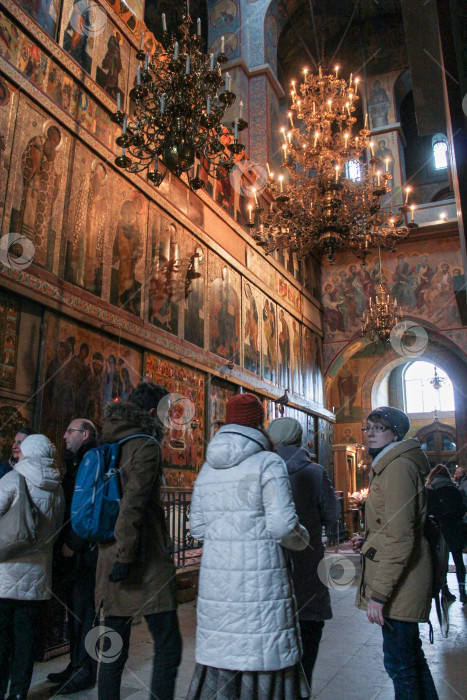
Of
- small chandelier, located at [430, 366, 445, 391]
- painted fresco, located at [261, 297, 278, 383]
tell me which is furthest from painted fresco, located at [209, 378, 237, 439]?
small chandelier, located at [430, 366, 445, 391]

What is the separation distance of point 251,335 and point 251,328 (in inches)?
6.4

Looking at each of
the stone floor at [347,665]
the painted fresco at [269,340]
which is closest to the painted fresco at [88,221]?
the stone floor at [347,665]

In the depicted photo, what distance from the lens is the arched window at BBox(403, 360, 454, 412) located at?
29.9 meters

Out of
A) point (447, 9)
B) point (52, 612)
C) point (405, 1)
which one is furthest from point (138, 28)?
point (52, 612)

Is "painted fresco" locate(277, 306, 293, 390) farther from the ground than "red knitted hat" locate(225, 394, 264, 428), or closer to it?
farther from the ground

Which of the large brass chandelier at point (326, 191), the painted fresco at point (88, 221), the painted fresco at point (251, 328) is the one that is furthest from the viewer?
the painted fresco at point (251, 328)

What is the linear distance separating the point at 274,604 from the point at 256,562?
155 mm

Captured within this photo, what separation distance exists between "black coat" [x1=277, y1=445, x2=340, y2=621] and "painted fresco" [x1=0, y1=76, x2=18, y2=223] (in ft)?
15.1

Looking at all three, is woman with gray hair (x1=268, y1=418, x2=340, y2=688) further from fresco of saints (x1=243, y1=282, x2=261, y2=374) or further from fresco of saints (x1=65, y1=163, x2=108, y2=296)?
fresco of saints (x1=243, y1=282, x2=261, y2=374)

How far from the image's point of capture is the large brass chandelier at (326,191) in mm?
9505

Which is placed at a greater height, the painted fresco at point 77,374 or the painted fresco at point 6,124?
the painted fresco at point 6,124

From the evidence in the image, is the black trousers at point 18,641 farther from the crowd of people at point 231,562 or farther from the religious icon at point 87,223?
the religious icon at point 87,223

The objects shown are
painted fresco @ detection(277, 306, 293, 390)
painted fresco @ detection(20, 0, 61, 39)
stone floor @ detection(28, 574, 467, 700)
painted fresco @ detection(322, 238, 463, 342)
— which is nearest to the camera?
stone floor @ detection(28, 574, 467, 700)

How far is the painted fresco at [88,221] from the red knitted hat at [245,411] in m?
5.21
